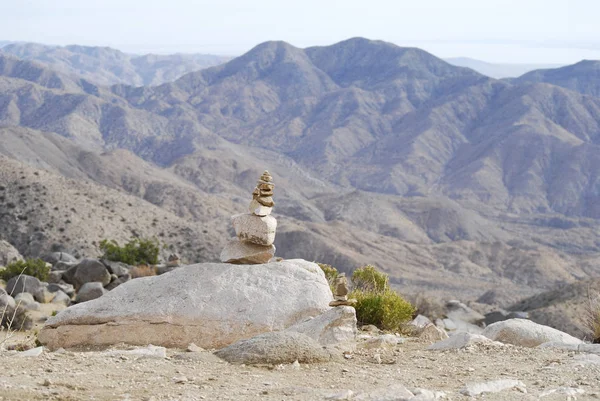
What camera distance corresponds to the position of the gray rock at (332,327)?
38.7ft

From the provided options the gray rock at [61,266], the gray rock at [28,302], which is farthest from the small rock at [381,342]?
the gray rock at [61,266]

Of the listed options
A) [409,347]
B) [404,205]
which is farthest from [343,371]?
[404,205]

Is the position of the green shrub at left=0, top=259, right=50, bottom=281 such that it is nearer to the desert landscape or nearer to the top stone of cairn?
the desert landscape

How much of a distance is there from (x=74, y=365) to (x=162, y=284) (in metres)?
4.15

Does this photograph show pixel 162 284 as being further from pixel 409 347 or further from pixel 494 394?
pixel 494 394

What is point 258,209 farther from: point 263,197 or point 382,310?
point 382,310

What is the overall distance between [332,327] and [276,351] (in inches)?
69.5

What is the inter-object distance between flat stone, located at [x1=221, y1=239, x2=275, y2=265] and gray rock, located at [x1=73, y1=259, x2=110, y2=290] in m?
14.8

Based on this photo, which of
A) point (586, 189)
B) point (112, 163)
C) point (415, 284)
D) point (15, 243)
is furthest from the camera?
point (586, 189)

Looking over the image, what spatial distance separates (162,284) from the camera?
13891 mm

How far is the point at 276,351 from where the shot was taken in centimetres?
A: 1043

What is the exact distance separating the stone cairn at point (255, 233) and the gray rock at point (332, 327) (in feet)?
9.27

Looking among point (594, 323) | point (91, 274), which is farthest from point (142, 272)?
point (594, 323)

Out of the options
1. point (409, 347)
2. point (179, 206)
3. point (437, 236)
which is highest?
point (409, 347)
